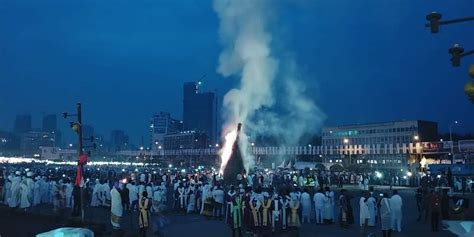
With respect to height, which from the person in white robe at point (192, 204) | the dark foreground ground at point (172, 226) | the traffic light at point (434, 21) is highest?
the traffic light at point (434, 21)

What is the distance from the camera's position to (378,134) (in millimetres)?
117688

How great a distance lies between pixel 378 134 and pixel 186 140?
244ft

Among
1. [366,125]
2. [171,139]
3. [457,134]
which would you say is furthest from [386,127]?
[171,139]

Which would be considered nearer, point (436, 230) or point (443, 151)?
point (436, 230)

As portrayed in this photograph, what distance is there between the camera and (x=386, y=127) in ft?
Result: 379

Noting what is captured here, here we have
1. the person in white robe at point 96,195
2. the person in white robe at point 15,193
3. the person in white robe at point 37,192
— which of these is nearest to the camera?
the person in white robe at point 15,193

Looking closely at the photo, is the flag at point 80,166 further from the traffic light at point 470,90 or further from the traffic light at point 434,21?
the traffic light at point 470,90

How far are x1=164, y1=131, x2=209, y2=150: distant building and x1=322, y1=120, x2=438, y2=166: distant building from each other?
1947 inches

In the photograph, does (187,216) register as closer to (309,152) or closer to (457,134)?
(309,152)

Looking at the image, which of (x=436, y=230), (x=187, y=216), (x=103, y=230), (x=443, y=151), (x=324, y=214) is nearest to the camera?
(x=103, y=230)

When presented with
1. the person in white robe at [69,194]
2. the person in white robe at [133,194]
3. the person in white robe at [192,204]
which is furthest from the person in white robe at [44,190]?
the person in white robe at [192,204]

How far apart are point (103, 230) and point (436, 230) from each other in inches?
542

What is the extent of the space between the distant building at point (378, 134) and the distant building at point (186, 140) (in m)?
49.5

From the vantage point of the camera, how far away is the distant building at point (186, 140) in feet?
523
